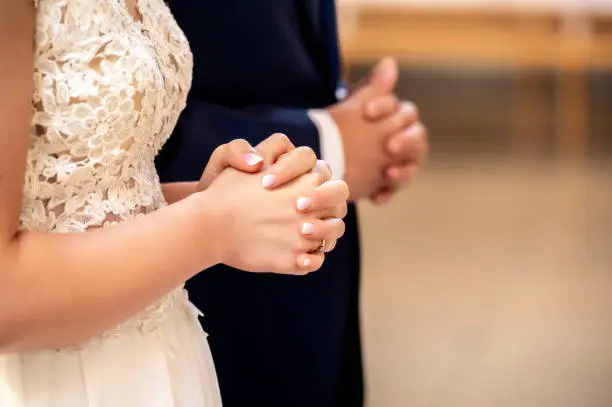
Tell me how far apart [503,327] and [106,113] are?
5.59ft

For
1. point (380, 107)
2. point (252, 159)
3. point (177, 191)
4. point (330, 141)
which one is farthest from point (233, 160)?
point (380, 107)

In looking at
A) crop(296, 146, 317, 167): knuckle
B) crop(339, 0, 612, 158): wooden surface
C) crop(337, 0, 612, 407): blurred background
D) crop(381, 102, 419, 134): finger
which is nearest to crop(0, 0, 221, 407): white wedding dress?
crop(296, 146, 317, 167): knuckle

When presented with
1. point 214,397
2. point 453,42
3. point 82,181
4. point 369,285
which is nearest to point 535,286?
point 369,285

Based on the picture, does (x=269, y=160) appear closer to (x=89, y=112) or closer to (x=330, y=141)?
(x=89, y=112)

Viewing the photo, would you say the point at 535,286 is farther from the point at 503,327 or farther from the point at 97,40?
the point at 97,40

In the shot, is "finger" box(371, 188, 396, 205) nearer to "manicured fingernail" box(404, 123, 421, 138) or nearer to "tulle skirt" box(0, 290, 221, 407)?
"manicured fingernail" box(404, 123, 421, 138)

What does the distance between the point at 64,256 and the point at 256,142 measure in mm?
317

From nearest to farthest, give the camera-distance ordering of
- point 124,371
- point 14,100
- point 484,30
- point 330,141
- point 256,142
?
point 14,100 < point 124,371 < point 256,142 < point 330,141 < point 484,30

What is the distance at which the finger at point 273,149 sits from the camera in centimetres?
61

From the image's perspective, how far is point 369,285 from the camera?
2383 millimetres

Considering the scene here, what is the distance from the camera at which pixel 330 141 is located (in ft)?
3.12

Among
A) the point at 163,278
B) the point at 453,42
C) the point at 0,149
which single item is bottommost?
the point at 453,42

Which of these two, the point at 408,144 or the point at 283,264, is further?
the point at 408,144

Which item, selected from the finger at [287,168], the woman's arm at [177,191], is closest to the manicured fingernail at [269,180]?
the finger at [287,168]
